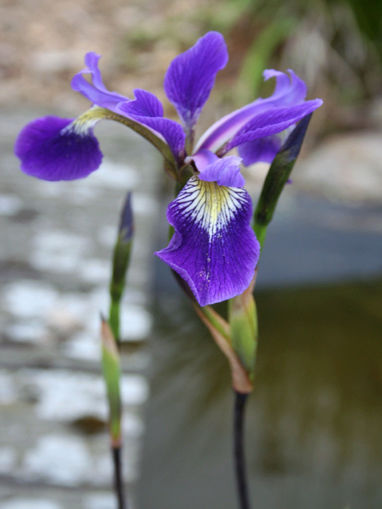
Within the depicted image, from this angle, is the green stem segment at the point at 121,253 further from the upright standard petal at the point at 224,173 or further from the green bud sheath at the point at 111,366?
the upright standard petal at the point at 224,173

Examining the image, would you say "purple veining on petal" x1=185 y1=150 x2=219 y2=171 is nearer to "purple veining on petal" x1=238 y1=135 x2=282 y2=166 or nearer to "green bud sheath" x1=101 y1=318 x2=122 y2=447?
"purple veining on petal" x1=238 y1=135 x2=282 y2=166

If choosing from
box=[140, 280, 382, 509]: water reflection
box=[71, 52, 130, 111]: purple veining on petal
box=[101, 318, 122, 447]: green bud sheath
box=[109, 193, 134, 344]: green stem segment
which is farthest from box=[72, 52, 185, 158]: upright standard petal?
box=[140, 280, 382, 509]: water reflection

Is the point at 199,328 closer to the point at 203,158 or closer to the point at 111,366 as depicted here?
the point at 111,366

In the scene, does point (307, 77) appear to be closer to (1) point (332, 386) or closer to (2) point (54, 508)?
(1) point (332, 386)

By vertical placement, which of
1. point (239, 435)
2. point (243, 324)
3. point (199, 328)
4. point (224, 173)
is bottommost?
point (199, 328)

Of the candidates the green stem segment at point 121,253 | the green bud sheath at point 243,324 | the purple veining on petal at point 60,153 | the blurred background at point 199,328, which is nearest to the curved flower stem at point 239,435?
the green bud sheath at point 243,324

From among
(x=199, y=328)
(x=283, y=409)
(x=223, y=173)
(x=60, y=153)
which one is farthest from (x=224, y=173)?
(x=199, y=328)
